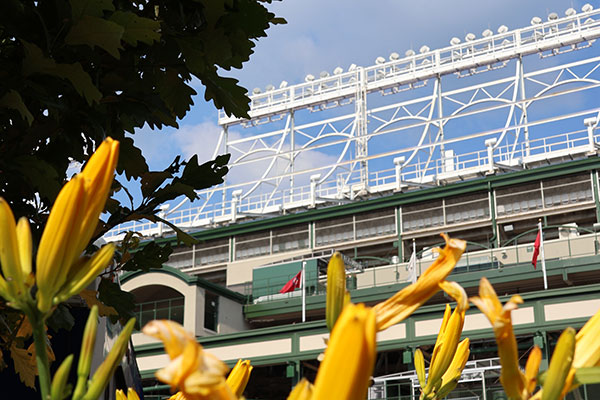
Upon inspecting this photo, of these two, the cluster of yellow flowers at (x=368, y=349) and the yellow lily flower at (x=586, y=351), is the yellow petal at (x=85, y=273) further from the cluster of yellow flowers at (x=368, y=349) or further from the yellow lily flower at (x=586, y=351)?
the yellow lily flower at (x=586, y=351)

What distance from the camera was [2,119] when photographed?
7.29ft

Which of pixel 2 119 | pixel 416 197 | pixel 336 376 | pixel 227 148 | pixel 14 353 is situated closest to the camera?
pixel 336 376

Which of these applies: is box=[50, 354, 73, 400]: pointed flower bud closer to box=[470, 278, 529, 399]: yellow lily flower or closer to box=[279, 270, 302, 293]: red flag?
box=[470, 278, 529, 399]: yellow lily flower

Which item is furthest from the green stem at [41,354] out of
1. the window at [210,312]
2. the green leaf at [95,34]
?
the window at [210,312]

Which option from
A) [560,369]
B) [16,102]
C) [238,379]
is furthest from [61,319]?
[560,369]

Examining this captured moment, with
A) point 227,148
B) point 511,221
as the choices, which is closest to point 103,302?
point 511,221

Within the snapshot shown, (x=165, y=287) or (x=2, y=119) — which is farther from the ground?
(x=165, y=287)

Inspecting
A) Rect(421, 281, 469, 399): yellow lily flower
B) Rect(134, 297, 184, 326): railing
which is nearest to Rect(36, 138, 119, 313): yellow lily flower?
Rect(421, 281, 469, 399): yellow lily flower

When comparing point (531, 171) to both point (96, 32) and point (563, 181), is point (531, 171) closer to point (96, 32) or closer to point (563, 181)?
point (563, 181)

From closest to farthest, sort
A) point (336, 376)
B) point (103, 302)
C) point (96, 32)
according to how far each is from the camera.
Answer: point (336, 376) → point (96, 32) → point (103, 302)

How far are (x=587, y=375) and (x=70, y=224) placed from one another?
0.52 metres

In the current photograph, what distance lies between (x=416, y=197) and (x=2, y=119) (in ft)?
101

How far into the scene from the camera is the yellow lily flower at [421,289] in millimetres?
764

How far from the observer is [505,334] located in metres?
0.69
